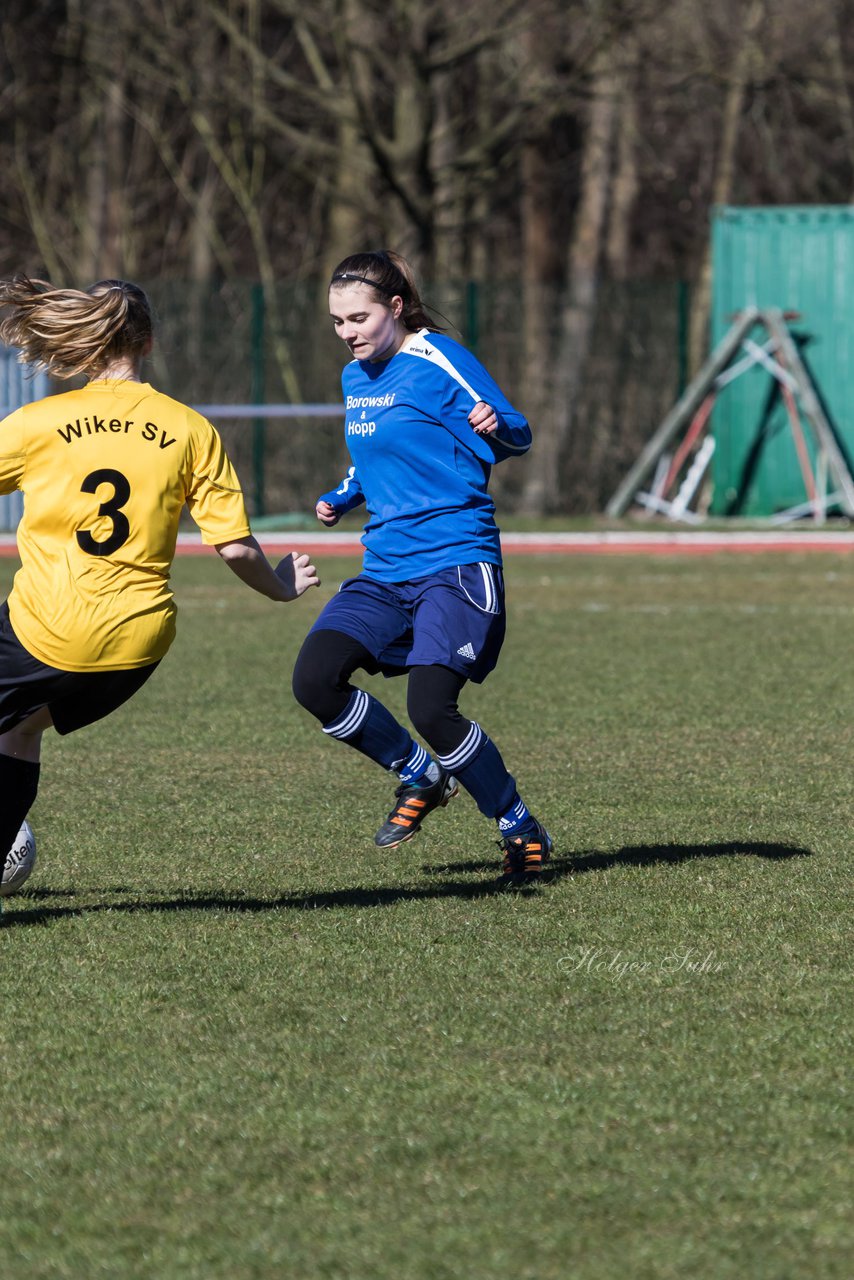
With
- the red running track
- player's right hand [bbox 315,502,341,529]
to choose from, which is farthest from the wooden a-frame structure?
player's right hand [bbox 315,502,341,529]

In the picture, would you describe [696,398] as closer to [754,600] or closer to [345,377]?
[754,600]

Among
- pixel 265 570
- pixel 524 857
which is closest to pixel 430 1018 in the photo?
pixel 265 570

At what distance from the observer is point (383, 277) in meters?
5.93

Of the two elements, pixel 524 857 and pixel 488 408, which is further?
pixel 524 857

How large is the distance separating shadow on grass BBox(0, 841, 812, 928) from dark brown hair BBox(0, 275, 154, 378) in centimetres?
155

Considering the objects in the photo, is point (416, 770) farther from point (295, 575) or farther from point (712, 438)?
point (712, 438)

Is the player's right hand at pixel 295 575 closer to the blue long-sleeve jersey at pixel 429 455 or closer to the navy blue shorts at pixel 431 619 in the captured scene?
the navy blue shorts at pixel 431 619

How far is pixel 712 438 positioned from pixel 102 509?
723 inches

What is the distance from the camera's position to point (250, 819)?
23.2 feet

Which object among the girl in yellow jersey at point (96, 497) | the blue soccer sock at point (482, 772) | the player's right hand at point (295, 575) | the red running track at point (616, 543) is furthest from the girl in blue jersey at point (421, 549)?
the red running track at point (616, 543)

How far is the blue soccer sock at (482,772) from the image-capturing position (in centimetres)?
587

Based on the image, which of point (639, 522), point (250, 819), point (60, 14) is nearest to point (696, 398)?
point (639, 522)

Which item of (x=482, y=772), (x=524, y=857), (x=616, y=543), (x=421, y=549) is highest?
(x=421, y=549)

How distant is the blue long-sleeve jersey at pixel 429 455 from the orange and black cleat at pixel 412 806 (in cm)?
67
